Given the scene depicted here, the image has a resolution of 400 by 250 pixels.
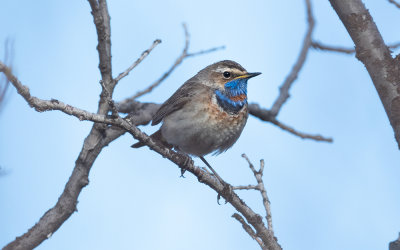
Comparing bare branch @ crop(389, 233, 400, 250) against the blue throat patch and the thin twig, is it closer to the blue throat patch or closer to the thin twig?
the thin twig

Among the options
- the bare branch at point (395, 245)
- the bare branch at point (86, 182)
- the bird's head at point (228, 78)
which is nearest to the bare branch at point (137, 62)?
the bare branch at point (86, 182)

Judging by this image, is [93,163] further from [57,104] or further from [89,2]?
[57,104]

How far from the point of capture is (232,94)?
6828mm

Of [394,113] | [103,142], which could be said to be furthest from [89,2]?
[394,113]

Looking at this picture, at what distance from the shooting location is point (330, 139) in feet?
21.7

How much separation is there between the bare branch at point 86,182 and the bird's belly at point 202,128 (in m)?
0.72

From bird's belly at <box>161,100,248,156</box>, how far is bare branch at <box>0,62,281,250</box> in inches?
28.4

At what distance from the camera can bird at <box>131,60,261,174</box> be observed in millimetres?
6270

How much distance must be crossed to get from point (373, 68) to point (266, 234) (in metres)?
1.55

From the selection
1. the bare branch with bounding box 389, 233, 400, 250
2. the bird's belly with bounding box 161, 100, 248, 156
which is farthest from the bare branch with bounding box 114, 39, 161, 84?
the bare branch with bounding box 389, 233, 400, 250

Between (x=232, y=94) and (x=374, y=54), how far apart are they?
333 cm

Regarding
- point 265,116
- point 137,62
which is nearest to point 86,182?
point 137,62

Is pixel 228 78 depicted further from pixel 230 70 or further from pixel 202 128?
pixel 202 128

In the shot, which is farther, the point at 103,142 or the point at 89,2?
the point at 103,142
